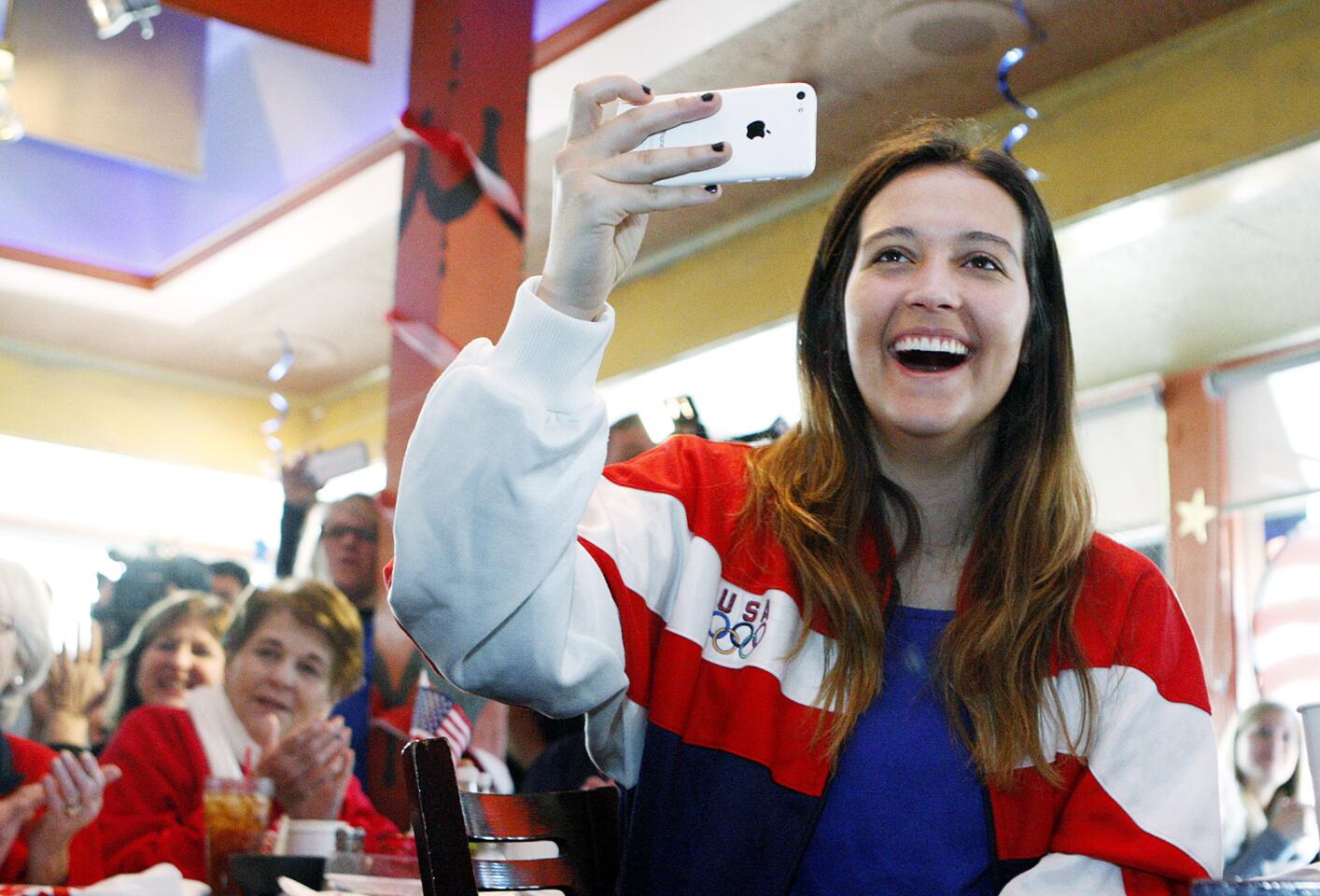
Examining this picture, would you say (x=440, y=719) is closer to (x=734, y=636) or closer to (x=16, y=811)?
(x=16, y=811)

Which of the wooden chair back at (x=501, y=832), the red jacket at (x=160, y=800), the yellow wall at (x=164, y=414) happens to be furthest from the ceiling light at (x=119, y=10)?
the yellow wall at (x=164, y=414)

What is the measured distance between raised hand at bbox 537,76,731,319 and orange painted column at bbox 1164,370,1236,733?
455 cm

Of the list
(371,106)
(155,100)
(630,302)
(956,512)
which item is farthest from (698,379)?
(956,512)

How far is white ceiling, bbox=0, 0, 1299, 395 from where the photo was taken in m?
3.19

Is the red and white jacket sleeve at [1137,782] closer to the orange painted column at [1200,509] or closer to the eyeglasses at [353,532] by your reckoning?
the eyeglasses at [353,532]

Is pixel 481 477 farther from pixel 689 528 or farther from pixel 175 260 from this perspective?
pixel 175 260

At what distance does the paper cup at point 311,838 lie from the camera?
1818 millimetres

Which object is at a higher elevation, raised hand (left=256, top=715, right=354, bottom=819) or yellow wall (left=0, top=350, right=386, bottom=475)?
yellow wall (left=0, top=350, right=386, bottom=475)

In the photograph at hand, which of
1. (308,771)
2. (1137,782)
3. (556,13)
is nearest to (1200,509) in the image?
(556,13)

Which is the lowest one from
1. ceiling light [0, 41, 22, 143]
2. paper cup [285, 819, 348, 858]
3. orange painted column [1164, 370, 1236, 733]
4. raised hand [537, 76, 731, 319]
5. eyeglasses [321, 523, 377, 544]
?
paper cup [285, 819, 348, 858]

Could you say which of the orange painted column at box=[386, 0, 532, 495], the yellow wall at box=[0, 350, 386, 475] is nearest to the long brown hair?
the orange painted column at box=[386, 0, 532, 495]

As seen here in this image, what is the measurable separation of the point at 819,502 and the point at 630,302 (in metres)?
3.31

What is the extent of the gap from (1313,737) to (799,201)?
272 cm

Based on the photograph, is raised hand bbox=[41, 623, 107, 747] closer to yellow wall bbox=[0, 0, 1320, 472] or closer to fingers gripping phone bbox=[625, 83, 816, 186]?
yellow wall bbox=[0, 0, 1320, 472]
